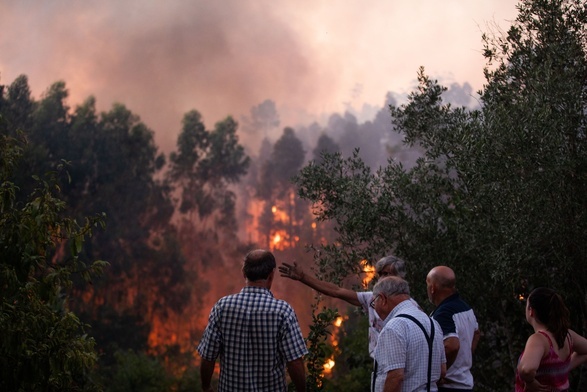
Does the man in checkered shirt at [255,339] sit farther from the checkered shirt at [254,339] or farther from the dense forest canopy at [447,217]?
the dense forest canopy at [447,217]

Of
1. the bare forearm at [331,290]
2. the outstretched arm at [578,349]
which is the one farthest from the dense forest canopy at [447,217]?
the outstretched arm at [578,349]

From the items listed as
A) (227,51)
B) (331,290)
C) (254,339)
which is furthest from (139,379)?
(227,51)

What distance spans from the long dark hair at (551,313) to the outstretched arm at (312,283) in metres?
1.76

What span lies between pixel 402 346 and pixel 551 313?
3.92ft

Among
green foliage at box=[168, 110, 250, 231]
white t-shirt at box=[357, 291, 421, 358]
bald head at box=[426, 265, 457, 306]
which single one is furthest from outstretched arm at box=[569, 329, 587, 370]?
green foliage at box=[168, 110, 250, 231]

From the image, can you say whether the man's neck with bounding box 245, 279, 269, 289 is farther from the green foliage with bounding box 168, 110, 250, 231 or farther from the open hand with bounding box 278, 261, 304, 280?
the green foliage with bounding box 168, 110, 250, 231

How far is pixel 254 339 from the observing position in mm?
4777

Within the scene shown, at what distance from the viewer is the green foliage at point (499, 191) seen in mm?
8945

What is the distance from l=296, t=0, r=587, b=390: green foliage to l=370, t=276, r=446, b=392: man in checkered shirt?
456cm

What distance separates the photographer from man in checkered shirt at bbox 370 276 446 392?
13.8 feet

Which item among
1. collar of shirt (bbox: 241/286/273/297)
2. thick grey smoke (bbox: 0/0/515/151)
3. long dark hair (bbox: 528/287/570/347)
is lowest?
long dark hair (bbox: 528/287/570/347)

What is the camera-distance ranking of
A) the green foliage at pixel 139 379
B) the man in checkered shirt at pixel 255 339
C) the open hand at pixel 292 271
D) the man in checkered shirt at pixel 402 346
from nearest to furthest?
the man in checkered shirt at pixel 402 346 < the man in checkered shirt at pixel 255 339 < the open hand at pixel 292 271 < the green foliage at pixel 139 379

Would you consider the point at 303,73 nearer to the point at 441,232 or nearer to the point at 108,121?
the point at 108,121

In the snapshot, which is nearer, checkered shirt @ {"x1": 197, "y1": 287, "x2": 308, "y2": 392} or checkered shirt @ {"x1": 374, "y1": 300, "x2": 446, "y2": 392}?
checkered shirt @ {"x1": 374, "y1": 300, "x2": 446, "y2": 392}
